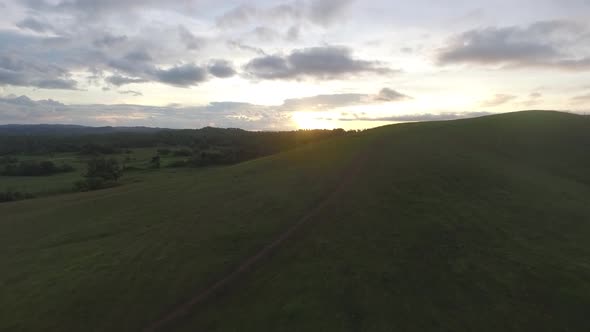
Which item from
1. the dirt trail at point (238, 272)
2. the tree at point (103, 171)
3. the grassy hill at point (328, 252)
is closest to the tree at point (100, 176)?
the tree at point (103, 171)

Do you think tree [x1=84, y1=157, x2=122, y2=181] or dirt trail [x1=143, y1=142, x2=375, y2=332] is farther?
tree [x1=84, y1=157, x2=122, y2=181]

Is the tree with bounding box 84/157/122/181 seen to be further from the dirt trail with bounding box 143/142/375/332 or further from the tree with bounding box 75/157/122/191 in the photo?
the dirt trail with bounding box 143/142/375/332

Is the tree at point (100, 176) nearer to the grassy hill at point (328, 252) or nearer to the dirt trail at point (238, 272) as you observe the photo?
the grassy hill at point (328, 252)

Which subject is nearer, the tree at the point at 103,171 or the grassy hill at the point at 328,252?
the grassy hill at the point at 328,252

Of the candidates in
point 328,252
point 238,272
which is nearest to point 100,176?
point 238,272

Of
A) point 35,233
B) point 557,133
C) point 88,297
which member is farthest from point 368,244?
point 557,133

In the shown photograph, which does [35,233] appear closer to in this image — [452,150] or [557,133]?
[452,150]

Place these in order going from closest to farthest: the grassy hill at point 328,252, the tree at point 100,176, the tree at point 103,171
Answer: the grassy hill at point 328,252, the tree at point 100,176, the tree at point 103,171

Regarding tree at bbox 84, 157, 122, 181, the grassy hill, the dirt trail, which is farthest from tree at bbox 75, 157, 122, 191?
the dirt trail
